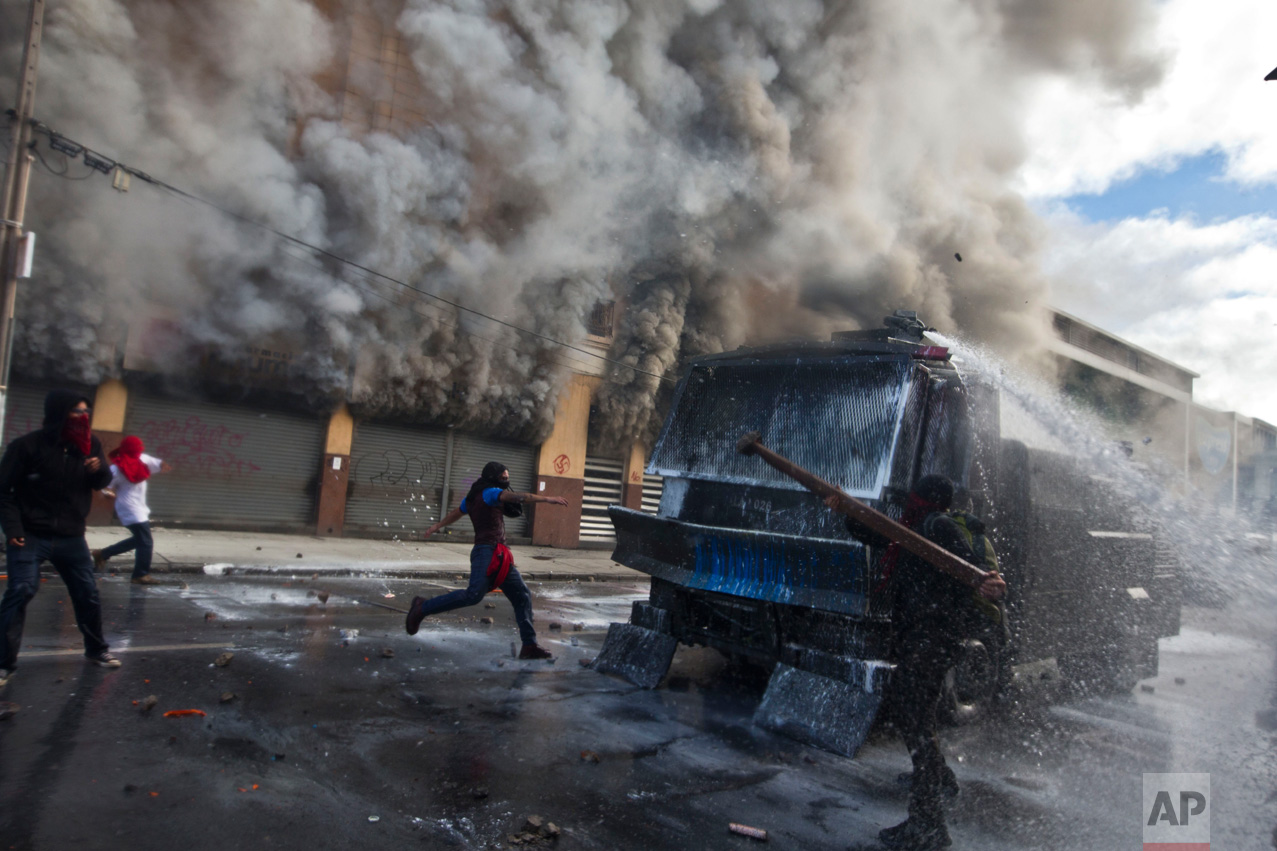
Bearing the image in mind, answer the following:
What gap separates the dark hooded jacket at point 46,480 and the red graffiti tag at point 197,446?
8446 mm

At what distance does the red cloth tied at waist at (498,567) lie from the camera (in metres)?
5.25

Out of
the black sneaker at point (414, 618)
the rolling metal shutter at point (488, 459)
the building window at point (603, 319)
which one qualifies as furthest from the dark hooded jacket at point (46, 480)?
the building window at point (603, 319)

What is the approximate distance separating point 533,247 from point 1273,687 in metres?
11.1

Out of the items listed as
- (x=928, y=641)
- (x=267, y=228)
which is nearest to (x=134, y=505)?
(x=267, y=228)

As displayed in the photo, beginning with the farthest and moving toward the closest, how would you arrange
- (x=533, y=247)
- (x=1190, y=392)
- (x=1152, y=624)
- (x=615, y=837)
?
(x=1190, y=392) < (x=533, y=247) < (x=1152, y=624) < (x=615, y=837)

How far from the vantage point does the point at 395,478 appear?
14.2m

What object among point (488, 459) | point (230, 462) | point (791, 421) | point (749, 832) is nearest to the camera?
point (749, 832)

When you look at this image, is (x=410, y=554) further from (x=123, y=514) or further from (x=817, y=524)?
(x=817, y=524)

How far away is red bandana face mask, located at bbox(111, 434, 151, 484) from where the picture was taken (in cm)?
743

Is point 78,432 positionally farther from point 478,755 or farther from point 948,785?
point 948,785

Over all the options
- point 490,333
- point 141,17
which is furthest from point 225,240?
point 490,333

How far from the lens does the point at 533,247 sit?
13.4 meters

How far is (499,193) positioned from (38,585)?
997cm

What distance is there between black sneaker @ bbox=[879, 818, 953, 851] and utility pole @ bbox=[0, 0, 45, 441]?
941 centimetres
